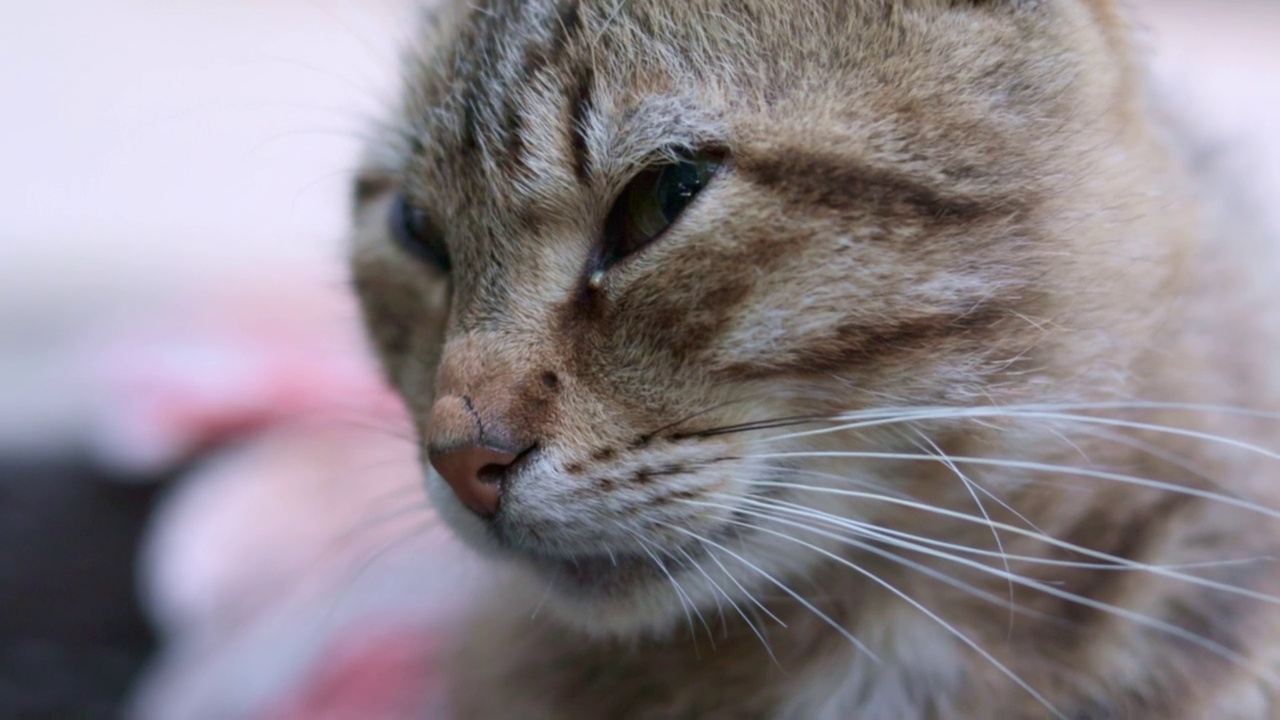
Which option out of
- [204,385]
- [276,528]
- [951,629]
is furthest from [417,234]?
[204,385]

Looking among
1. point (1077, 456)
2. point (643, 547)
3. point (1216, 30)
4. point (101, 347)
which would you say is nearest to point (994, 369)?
point (1077, 456)

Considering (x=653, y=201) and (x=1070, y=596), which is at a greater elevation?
(x=653, y=201)

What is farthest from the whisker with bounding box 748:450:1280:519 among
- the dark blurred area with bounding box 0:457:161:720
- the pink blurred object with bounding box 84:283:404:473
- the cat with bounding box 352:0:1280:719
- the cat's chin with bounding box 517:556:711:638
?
the dark blurred area with bounding box 0:457:161:720

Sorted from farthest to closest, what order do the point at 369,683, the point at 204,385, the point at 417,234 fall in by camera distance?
the point at 204,385 < the point at 369,683 < the point at 417,234

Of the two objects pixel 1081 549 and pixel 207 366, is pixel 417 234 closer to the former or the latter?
pixel 1081 549

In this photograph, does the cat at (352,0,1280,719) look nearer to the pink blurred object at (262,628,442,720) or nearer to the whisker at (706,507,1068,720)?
the whisker at (706,507,1068,720)

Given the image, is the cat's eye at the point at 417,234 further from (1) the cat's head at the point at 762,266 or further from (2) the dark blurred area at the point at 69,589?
(2) the dark blurred area at the point at 69,589
